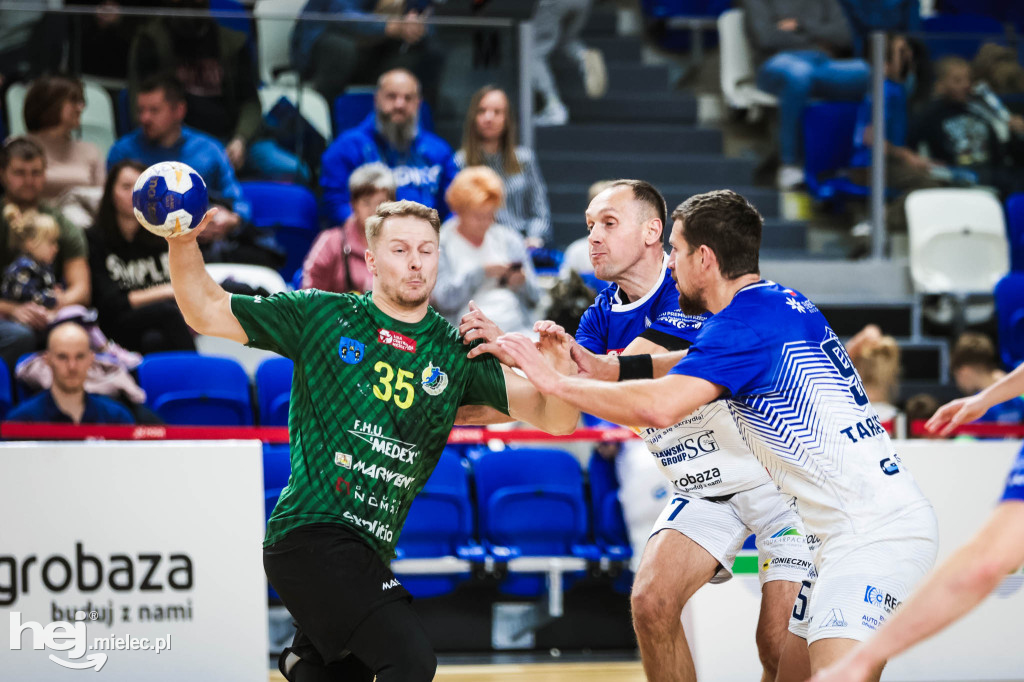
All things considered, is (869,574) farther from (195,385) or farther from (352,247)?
(352,247)

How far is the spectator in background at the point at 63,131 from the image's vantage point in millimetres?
8062

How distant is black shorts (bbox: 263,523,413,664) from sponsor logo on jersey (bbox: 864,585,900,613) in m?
1.49

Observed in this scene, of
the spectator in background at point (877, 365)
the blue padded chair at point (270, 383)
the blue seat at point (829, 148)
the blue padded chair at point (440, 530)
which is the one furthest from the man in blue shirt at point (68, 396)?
the blue seat at point (829, 148)

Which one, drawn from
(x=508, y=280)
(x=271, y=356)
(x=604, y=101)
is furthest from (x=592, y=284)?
(x=604, y=101)

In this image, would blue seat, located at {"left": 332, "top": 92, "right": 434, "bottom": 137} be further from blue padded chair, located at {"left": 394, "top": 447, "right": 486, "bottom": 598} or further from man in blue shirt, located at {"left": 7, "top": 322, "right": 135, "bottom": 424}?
blue padded chair, located at {"left": 394, "top": 447, "right": 486, "bottom": 598}

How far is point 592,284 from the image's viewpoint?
7.95m

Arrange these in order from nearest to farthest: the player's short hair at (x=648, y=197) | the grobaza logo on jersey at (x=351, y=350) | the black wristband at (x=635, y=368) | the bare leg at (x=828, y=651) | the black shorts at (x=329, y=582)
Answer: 1. the bare leg at (x=828, y=651)
2. the black shorts at (x=329, y=582)
3. the grobaza logo on jersey at (x=351, y=350)
4. the black wristband at (x=635, y=368)
5. the player's short hair at (x=648, y=197)

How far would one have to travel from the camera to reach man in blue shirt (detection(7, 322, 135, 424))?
6.75 metres

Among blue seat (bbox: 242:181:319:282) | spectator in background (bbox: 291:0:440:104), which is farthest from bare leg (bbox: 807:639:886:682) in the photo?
spectator in background (bbox: 291:0:440:104)

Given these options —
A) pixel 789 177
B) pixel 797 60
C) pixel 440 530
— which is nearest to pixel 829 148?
pixel 789 177

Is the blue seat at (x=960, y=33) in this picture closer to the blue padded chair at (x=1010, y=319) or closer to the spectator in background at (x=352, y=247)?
the blue padded chair at (x=1010, y=319)

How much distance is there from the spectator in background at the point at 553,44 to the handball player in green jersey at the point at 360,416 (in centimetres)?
654

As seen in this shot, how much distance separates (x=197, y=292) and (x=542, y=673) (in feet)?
11.0

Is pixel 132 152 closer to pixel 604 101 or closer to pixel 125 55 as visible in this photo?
pixel 125 55
